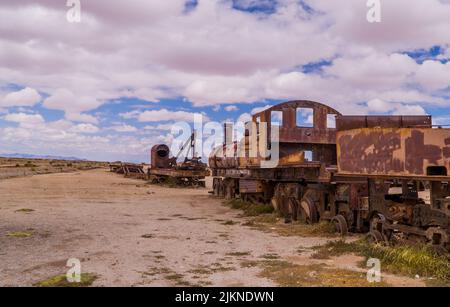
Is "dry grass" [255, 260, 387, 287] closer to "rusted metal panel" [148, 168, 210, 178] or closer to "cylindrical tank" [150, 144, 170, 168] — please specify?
"rusted metal panel" [148, 168, 210, 178]

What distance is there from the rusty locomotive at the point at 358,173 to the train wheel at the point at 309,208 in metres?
0.03

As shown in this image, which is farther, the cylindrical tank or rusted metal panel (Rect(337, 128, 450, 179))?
the cylindrical tank

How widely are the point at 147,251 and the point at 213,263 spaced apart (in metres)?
1.52

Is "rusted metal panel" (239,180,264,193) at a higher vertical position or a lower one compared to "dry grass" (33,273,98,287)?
higher

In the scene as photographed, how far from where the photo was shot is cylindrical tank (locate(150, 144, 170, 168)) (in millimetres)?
30562

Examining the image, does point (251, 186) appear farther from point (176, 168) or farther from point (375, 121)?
point (176, 168)

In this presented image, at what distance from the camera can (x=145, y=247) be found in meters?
8.30

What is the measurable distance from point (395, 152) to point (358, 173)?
46.2 inches

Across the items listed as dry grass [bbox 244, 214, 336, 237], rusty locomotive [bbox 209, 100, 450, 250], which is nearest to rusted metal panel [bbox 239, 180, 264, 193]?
rusty locomotive [bbox 209, 100, 450, 250]

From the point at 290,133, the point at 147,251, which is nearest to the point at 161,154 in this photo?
the point at 290,133

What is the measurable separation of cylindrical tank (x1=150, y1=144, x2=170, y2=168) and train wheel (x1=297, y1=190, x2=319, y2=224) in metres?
19.9

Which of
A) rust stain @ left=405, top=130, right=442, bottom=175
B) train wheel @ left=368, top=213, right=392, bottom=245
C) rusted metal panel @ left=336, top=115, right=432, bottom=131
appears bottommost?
train wheel @ left=368, top=213, right=392, bottom=245

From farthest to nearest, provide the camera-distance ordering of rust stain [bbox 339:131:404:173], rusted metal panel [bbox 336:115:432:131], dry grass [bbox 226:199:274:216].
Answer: dry grass [bbox 226:199:274:216] → rusted metal panel [bbox 336:115:432:131] → rust stain [bbox 339:131:404:173]
